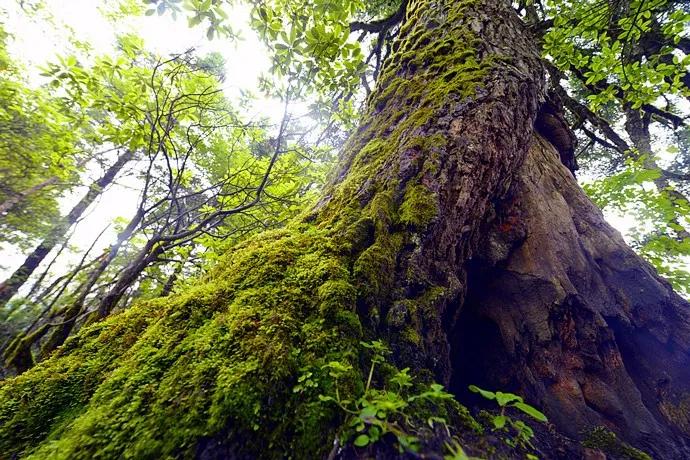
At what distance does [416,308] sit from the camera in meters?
1.90

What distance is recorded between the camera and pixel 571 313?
10.2 feet

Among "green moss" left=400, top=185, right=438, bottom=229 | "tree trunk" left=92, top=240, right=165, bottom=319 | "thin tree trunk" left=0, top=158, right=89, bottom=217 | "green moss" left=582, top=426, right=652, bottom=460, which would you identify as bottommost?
"green moss" left=582, top=426, right=652, bottom=460

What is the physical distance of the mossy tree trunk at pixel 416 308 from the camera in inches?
46.8

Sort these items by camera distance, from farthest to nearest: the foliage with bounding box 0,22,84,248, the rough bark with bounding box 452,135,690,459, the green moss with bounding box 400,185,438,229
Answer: the foliage with bounding box 0,22,84,248 → the rough bark with bounding box 452,135,690,459 → the green moss with bounding box 400,185,438,229

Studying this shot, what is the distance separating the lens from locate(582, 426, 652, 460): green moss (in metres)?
2.42

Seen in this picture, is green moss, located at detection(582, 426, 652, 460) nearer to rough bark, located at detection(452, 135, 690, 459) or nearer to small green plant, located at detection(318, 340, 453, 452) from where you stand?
rough bark, located at detection(452, 135, 690, 459)

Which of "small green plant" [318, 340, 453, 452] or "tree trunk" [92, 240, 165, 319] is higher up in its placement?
"tree trunk" [92, 240, 165, 319]

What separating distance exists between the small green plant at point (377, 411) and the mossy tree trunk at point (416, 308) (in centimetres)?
5

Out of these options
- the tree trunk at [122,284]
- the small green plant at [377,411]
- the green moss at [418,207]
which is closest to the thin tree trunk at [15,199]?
the tree trunk at [122,284]

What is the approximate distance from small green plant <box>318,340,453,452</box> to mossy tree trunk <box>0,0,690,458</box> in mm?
53

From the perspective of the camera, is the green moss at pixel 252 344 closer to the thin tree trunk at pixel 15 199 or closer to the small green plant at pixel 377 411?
the small green plant at pixel 377 411

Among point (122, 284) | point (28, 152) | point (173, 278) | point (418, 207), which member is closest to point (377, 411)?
point (418, 207)

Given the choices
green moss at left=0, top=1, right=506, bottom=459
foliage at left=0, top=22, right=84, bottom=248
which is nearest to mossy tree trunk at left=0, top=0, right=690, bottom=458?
green moss at left=0, top=1, right=506, bottom=459

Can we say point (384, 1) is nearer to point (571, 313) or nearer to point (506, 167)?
point (506, 167)
